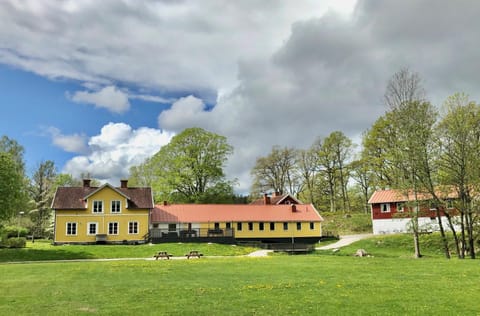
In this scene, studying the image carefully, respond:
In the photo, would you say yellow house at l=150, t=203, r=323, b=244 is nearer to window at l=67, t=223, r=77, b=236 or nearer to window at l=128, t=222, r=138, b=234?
window at l=128, t=222, r=138, b=234

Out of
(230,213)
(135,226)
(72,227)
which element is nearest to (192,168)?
(230,213)

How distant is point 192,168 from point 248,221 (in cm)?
1280

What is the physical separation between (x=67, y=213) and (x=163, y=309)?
38.2 m

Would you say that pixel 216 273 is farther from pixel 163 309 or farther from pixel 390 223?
pixel 390 223

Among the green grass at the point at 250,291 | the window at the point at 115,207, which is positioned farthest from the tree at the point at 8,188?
the green grass at the point at 250,291

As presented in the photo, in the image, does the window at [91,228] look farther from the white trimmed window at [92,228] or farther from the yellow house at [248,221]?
the yellow house at [248,221]

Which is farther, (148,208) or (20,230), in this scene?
(20,230)

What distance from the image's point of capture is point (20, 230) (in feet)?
178

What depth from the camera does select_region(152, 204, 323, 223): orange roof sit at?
51.2m

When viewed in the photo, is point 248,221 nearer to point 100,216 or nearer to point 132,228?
point 132,228

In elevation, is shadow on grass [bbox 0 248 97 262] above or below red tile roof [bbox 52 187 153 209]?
below

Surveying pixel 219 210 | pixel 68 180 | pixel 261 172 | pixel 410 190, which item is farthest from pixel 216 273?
pixel 68 180

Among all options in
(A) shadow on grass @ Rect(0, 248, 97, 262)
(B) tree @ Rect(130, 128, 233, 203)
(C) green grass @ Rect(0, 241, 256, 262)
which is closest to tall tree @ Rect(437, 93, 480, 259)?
(C) green grass @ Rect(0, 241, 256, 262)

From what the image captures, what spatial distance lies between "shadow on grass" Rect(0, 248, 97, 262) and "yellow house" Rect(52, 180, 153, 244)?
9434mm
